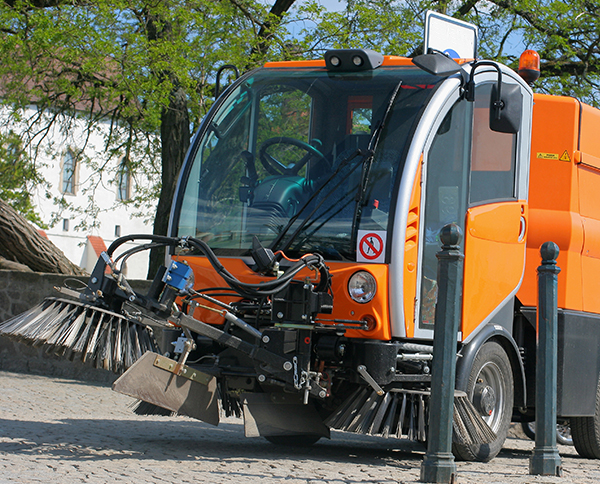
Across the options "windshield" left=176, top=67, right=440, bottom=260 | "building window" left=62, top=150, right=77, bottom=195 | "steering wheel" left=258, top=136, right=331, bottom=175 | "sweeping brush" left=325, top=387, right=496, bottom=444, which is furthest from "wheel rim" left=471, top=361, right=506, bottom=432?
"building window" left=62, top=150, right=77, bottom=195

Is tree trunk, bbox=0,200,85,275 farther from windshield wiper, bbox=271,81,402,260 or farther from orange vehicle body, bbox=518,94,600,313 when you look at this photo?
orange vehicle body, bbox=518,94,600,313

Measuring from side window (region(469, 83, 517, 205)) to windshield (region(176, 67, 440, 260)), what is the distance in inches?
20.3

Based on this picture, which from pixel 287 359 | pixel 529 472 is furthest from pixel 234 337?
pixel 529 472

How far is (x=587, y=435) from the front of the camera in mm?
7656

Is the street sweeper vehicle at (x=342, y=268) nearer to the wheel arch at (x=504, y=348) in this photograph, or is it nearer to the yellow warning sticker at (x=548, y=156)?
the wheel arch at (x=504, y=348)

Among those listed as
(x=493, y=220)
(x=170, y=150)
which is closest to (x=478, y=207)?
(x=493, y=220)

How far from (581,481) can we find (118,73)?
391 inches

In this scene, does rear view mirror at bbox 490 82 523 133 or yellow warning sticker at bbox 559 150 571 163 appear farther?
yellow warning sticker at bbox 559 150 571 163

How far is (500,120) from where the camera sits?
6.07 metres

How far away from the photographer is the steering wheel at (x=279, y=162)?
20.3 feet

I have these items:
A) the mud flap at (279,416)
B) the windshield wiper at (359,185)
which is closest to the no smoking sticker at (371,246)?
the windshield wiper at (359,185)

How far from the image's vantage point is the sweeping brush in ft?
17.8

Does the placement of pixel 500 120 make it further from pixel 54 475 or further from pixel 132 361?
pixel 54 475

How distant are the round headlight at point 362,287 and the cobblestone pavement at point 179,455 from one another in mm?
1077
